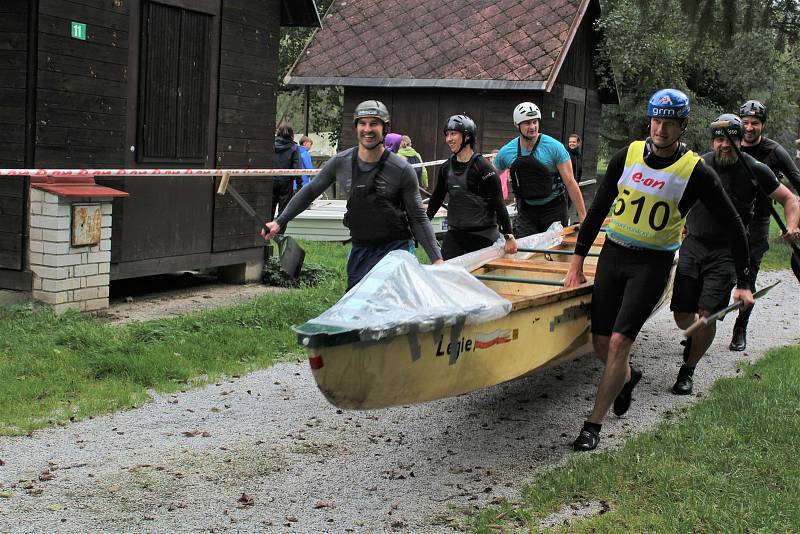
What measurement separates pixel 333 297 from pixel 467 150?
10.6 ft

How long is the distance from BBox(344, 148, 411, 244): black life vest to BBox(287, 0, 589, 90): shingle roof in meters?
14.5

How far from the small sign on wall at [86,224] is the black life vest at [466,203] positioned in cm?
325

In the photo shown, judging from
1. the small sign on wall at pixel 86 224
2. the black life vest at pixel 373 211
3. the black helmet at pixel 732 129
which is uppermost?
the black helmet at pixel 732 129

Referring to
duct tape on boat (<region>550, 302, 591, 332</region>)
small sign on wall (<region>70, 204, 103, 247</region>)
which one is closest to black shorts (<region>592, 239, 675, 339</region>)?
duct tape on boat (<region>550, 302, 591, 332</region>)

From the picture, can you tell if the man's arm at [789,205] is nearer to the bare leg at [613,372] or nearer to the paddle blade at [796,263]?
the paddle blade at [796,263]

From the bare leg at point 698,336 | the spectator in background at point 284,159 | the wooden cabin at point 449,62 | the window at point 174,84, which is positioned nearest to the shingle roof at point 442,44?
the wooden cabin at point 449,62

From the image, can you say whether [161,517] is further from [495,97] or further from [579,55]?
[579,55]

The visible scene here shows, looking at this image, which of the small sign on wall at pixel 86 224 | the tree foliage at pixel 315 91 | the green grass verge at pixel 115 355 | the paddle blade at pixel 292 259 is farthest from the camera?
the tree foliage at pixel 315 91

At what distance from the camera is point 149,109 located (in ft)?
34.5

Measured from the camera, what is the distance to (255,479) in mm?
5480

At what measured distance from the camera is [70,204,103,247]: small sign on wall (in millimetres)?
9188

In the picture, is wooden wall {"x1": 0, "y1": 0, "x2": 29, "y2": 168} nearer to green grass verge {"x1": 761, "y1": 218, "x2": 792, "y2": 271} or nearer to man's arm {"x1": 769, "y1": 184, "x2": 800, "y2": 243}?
man's arm {"x1": 769, "y1": 184, "x2": 800, "y2": 243}

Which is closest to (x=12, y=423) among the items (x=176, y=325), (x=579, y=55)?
(x=176, y=325)

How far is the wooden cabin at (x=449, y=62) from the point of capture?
70.3 feet
